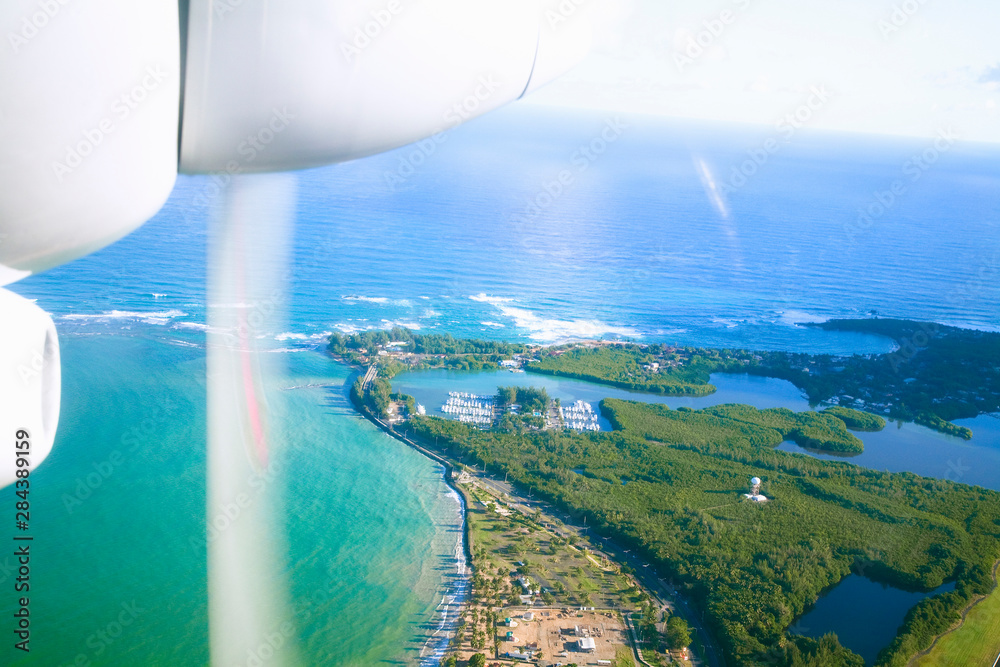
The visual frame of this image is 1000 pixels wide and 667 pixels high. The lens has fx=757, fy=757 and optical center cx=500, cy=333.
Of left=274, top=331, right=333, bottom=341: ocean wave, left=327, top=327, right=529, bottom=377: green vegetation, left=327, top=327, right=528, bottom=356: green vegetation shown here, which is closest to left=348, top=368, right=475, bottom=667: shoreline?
left=327, top=327, right=529, bottom=377: green vegetation

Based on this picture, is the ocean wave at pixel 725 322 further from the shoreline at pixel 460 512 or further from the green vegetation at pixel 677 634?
the green vegetation at pixel 677 634

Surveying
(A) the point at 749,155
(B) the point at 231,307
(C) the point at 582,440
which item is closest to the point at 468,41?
(B) the point at 231,307

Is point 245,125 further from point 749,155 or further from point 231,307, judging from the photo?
point 749,155

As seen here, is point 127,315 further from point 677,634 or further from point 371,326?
point 677,634

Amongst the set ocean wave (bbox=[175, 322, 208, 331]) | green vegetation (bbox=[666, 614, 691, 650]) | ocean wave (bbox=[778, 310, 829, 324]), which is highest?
ocean wave (bbox=[778, 310, 829, 324])

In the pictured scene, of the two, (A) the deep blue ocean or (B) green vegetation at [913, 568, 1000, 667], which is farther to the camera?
(A) the deep blue ocean

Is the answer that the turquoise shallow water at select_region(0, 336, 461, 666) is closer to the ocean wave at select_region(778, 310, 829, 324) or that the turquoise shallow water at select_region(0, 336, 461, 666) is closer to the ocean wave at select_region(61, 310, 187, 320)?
the ocean wave at select_region(61, 310, 187, 320)
